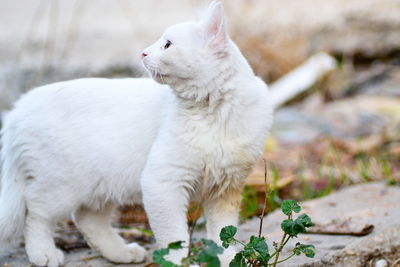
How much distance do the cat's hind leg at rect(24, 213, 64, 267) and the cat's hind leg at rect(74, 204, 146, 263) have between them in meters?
0.17

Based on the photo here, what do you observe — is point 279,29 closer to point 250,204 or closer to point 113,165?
point 250,204

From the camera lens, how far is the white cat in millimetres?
2482

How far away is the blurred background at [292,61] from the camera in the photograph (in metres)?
4.77

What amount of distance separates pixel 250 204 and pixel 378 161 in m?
1.27

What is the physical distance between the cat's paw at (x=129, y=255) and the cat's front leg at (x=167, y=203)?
446 millimetres

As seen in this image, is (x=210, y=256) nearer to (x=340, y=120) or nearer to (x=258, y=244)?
(x=258, y=244)

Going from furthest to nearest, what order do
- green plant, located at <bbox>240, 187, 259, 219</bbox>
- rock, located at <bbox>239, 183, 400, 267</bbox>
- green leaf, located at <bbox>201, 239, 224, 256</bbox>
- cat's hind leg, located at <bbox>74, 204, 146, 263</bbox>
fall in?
1. green plant, located at <bbox>240, 187, 259, 219</bbox>
2. cat's hind leg, located at <bbox>74, 204, 146, 263</bbox>
3. rock, located at <bbox>239, 183, 400, 267</bbox>
4. green leaf, located at <bbox>201, 239, 224, 256</bbox>

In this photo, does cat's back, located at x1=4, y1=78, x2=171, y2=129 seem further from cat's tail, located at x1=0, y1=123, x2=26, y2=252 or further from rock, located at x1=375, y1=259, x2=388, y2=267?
rock, located at x1=375, y1=259, x2=388, y2=267

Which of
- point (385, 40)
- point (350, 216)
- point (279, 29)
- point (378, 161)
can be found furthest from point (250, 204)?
point (385, 40)

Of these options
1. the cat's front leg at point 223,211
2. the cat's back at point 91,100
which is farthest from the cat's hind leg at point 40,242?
the cat's front leg at point 223,211

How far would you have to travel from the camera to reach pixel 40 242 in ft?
9.32

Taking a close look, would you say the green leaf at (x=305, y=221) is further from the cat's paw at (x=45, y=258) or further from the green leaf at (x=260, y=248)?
the cat's paw at (x=45, y=258)

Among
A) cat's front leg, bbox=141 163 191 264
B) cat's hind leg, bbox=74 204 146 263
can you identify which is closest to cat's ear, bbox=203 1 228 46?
cat's front leg, bbox=141 163 191 264

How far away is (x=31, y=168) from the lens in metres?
2.84
